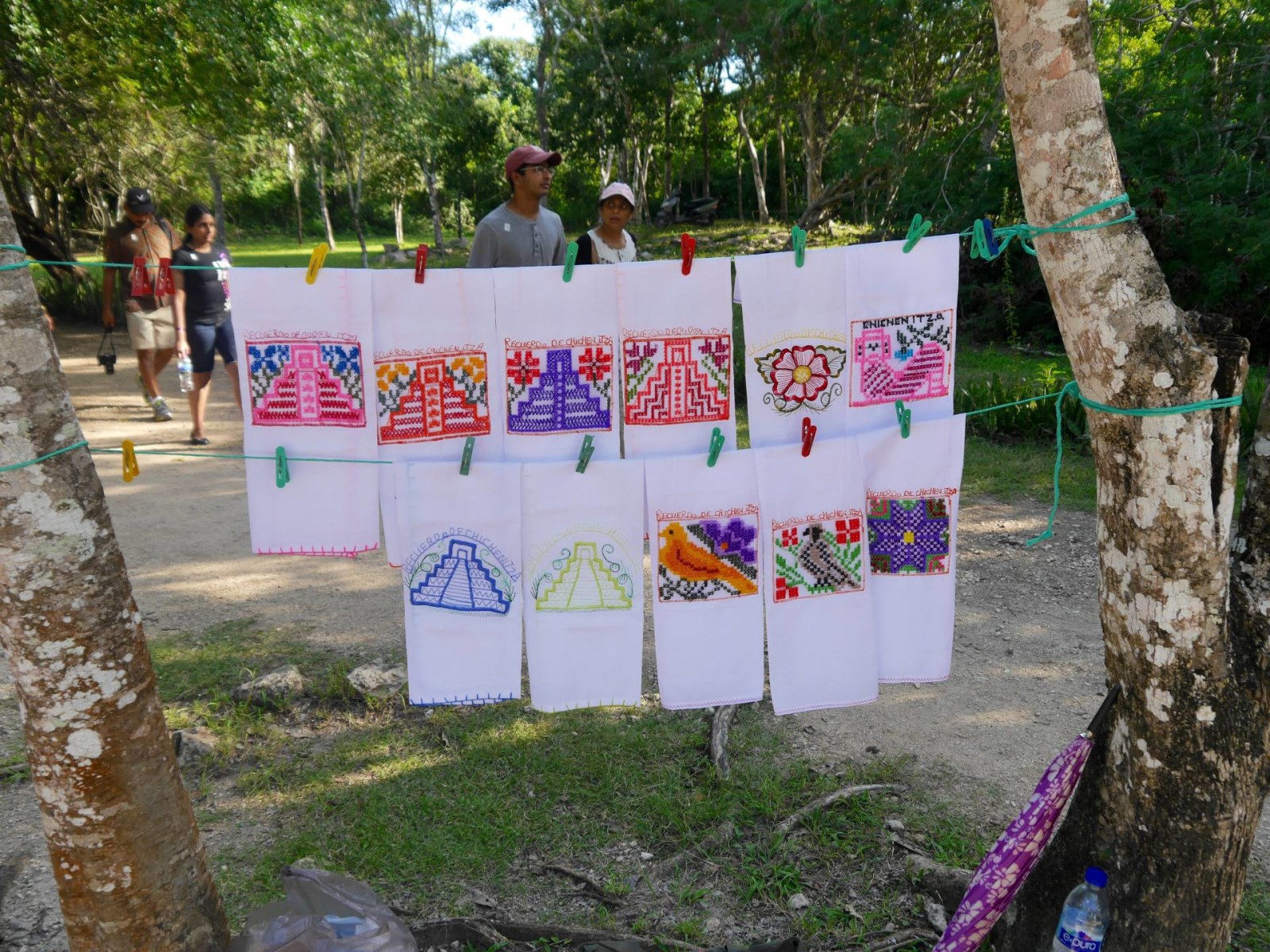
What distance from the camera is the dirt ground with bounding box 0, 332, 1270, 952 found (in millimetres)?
3133

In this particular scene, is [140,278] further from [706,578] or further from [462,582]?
[706,578]

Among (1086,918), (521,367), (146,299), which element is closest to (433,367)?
(521,367)

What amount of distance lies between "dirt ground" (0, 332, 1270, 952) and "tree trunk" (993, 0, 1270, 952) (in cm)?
82

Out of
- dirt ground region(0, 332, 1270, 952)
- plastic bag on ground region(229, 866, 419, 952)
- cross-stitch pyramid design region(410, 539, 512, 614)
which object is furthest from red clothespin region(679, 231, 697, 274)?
dirt ground region(0, 332, 1270, 952)

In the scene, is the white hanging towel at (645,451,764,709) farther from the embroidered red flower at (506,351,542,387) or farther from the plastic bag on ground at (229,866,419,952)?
the plastic bag on ground at (229,866,419,952)

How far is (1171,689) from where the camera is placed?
6.96 ft

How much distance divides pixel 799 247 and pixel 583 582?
1.02m

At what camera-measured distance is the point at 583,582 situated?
2.53m

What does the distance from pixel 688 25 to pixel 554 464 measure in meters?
19.4

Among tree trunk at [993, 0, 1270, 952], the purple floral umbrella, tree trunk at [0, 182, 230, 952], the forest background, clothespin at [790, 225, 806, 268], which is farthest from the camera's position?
the forest background

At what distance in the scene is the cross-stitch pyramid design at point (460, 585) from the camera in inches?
98.0

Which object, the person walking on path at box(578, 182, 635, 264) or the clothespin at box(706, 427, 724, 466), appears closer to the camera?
the clothespin at box(706, 427, 724, 466)

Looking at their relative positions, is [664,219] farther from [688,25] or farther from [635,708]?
[635,708]

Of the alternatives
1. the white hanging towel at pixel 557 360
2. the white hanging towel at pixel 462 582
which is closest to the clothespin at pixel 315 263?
the white hanging towel at pixel 557 360
